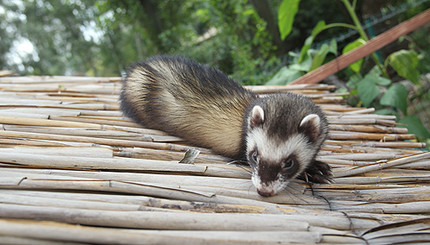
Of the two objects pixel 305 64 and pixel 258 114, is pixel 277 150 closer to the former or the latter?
pixel 258 114

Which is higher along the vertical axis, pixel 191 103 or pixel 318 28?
pixel 191 103

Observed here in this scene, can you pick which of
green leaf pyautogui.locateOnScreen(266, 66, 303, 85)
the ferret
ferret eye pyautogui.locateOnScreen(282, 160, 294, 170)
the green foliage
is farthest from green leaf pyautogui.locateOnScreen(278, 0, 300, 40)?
ferret eye pyautogui.locateOnScreen(282, 160, 294, 170)

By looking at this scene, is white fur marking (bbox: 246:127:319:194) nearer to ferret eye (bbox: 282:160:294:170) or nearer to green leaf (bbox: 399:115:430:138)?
ferret eye (bbox: 282:160:294:170)

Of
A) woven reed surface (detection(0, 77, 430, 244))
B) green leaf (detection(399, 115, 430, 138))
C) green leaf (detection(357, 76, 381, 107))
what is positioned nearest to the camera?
woven reed surface (detection(0, 77, 430, 244))

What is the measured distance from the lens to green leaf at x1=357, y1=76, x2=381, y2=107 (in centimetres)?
355

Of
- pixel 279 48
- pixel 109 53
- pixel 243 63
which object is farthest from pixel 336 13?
pixel 109 53

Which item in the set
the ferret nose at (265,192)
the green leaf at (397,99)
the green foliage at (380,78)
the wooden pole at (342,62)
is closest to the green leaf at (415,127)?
the green foliage at (380,78)

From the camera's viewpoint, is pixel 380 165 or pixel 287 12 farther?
pixel 287 12

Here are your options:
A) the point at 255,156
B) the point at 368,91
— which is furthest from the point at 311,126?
the point at 368,91

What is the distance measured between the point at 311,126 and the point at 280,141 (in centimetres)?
25

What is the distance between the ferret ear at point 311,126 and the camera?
1841mm

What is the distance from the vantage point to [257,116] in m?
1.91

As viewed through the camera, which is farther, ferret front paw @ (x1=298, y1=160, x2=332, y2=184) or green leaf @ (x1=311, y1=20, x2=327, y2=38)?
green leaf @ (x1=311, y1=20, x2=327, y2=38)

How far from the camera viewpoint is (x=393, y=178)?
1962 mm
